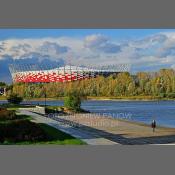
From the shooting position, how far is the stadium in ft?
66.0

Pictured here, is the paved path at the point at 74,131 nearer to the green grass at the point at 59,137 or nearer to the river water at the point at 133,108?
the green grass at the point at 59,137

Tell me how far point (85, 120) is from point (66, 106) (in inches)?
36.7

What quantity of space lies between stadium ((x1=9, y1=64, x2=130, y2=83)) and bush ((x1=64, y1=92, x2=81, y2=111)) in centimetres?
58

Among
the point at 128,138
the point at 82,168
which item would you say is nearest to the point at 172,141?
the point at 128,138

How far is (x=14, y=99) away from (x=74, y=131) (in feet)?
8.05

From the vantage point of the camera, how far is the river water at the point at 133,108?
67.2 feet

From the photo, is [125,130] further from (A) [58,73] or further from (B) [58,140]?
(B) [58,140]

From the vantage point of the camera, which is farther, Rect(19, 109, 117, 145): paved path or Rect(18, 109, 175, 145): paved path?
Rect(18, 109, 175, 145): paved path

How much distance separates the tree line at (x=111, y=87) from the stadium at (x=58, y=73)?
0.61ft

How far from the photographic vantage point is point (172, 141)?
18938 mm

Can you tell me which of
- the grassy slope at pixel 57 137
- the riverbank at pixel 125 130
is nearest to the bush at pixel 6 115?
the grassy slope at pixel 57 137

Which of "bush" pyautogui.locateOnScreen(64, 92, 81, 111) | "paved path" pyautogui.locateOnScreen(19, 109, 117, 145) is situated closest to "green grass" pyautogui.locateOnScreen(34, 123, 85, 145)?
"paved path" pyautogui.locateOnScreen(19, 109, 117, 145)

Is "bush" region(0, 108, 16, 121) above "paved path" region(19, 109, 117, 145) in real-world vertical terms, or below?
above

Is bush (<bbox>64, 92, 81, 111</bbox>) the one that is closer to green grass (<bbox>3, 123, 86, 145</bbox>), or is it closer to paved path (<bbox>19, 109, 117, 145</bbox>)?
paved path (<bbox>19, 109, 117, 145</bbox>)
